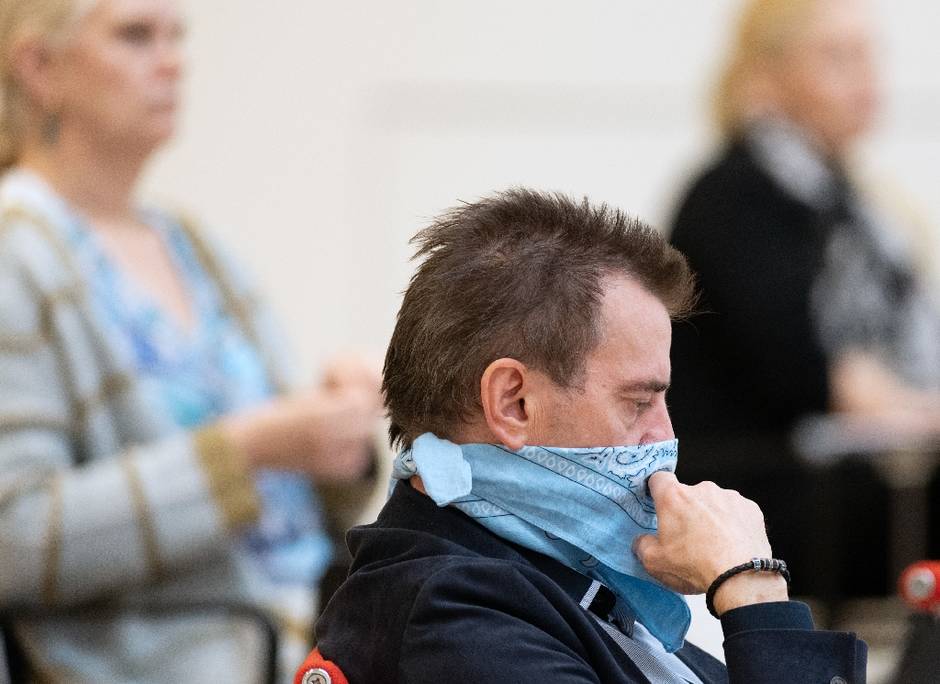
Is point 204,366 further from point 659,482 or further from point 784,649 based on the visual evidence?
point 784,649

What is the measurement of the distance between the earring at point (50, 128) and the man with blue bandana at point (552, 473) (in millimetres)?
1236

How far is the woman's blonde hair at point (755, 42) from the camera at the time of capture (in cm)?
393

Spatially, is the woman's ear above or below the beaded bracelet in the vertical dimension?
above

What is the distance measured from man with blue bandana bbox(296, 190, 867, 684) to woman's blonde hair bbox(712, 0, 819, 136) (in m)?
2.54

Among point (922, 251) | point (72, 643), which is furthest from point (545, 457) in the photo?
point (922, 251)

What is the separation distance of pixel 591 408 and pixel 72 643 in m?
1.13

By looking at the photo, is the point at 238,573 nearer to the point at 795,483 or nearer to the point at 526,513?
the point at 526,513

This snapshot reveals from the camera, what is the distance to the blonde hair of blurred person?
12.8 ft

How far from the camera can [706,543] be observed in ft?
4.70

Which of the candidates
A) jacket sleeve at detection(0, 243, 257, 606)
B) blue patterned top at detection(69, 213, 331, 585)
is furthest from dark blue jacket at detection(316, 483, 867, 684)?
blue patterned top at detection(69, 213, 331, 585)

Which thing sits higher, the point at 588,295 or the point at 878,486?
the point at 588,295

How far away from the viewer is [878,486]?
3.84 meters

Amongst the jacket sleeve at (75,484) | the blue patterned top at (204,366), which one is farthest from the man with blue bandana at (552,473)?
the blue patterned top at (204,366)

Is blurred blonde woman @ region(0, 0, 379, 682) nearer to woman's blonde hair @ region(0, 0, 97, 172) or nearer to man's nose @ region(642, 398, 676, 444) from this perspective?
woman's blonde hair @ region(0, 0, 97, 172)
